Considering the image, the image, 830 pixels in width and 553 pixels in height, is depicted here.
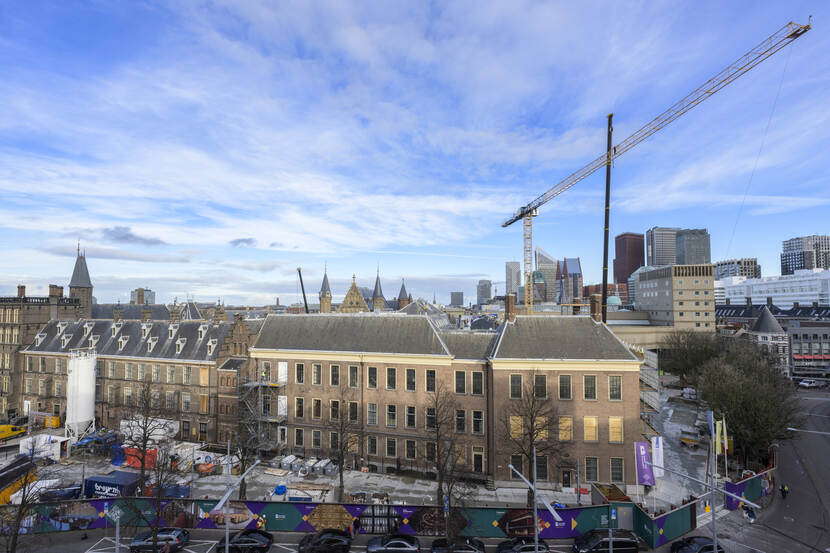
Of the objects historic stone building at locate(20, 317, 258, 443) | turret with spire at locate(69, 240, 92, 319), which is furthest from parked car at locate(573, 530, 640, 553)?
turret with spire at locate(69, 240, 92, 319)

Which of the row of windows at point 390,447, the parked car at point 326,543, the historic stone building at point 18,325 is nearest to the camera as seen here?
the parked car at point 326,543

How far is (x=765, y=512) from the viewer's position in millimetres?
37000

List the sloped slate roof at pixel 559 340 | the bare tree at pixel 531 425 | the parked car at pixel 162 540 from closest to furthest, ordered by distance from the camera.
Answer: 1. the parked car at pixel 162 540
2. the bare tree at pixel 531 425
3. the sloped slate roof at pixel 559 340

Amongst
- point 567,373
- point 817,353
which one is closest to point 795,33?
point 567,373

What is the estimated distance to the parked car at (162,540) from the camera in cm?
3083

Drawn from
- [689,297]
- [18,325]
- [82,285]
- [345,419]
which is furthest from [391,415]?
[689,297]

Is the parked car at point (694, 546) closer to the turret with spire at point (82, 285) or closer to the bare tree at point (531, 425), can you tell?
the bare tree at point (531, 425)

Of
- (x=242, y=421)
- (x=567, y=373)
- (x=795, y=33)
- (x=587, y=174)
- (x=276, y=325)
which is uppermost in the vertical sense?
(x=795, y=33)

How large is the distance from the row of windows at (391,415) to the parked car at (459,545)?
12.2m

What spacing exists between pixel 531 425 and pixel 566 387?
23.6 ft

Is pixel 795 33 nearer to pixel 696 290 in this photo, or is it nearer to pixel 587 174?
pixel 587 174

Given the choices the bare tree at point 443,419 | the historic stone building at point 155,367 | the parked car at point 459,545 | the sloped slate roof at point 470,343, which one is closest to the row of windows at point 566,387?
the sloped slate roof at point 470,343

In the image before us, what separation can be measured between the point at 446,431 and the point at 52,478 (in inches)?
1611

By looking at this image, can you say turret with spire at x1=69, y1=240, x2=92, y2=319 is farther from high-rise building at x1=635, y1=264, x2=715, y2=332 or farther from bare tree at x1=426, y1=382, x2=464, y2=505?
high-rise building at x1=635, y1=264, x2=715, y2=332
